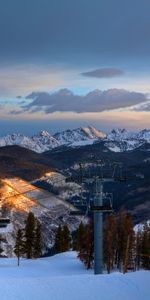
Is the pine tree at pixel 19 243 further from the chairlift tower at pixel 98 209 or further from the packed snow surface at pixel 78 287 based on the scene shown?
the packed snow surface at pixel 78 287

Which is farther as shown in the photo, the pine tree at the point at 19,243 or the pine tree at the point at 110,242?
the pine tree at the point at 19,243

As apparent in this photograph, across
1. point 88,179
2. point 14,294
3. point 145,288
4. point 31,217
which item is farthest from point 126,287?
point 31,217

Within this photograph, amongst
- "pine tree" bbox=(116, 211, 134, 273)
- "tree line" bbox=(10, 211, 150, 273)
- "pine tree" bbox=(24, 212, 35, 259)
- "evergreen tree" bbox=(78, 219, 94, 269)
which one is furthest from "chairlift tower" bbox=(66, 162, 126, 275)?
"pine tree" bbox=(24, 212, 35, 259)

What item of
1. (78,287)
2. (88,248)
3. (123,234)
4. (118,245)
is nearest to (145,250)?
(118,245)

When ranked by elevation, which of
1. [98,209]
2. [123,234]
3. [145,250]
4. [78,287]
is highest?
[98,209]

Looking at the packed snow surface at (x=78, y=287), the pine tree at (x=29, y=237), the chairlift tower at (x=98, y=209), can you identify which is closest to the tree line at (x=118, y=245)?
the pine tree at (x=29, y=237)

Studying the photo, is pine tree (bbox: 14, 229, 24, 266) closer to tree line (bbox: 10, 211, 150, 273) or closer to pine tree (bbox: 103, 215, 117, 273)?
tree line (bbox: 10, 211, 150, 273)

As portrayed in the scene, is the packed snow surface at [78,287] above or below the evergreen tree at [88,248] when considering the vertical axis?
below

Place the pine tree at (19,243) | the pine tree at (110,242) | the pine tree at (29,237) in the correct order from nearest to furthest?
1. the pine tree at (110,242)
2. the pine tree at (19,243)
3. the pine tree at (29,237)

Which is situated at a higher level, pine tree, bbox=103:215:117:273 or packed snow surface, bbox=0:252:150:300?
pine tree, bbox=103:215:117:273

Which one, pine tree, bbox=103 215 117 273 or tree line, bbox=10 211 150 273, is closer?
pine tree, bbox=103 215 117 273

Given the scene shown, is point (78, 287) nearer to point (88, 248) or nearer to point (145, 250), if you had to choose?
point (88, 248)
